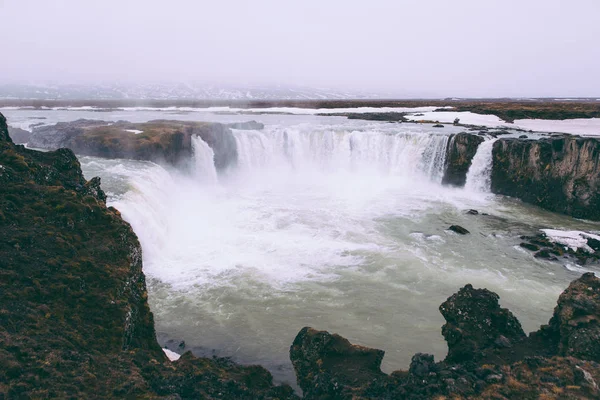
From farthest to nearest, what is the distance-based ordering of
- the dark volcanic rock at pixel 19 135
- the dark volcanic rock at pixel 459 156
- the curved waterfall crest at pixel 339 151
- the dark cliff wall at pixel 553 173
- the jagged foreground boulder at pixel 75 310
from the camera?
1. the dark volcanic rock at pixel 19 135
2. the curved waterfall crest at pixel 339 151
3. the dark volcanic rock at pixel 459 156
4. the dark cliff wall at pixel 553 173
5. the jagged foreground boulder at pixel 75 310

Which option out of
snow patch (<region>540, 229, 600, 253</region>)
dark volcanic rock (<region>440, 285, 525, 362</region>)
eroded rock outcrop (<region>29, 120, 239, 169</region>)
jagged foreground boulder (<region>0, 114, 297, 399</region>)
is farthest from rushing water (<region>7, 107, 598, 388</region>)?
jagged foreground boulder (<region>0, 114, 297, 399</region>)

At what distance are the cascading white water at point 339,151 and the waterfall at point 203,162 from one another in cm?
372

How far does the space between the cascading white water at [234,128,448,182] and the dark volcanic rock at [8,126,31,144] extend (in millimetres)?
22630

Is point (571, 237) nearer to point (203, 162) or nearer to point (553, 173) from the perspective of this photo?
point (553, 173)

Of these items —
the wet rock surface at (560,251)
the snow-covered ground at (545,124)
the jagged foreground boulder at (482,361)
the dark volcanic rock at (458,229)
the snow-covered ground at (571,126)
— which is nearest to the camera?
the jagged foreground boulder at (482,361)

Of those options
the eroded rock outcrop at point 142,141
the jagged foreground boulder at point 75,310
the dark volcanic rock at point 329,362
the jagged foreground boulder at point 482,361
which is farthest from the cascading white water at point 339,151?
the dark volcanic rock at point 329,362

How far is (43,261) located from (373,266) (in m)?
13.8

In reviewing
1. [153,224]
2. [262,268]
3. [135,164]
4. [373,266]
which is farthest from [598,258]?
[135,164]

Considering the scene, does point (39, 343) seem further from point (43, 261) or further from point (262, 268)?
point (262, 268)

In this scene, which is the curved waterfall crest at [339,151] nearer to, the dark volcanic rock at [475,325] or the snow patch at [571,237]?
the snow patch at [571,237]

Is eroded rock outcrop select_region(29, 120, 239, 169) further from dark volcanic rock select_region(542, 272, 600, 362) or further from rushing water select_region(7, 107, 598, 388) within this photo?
dark volcanic rock select_region(542, 272, 600, 362)

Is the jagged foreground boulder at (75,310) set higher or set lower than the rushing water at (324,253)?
higher

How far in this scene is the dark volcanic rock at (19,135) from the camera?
40.1 meters

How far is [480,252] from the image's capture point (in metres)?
20.6
